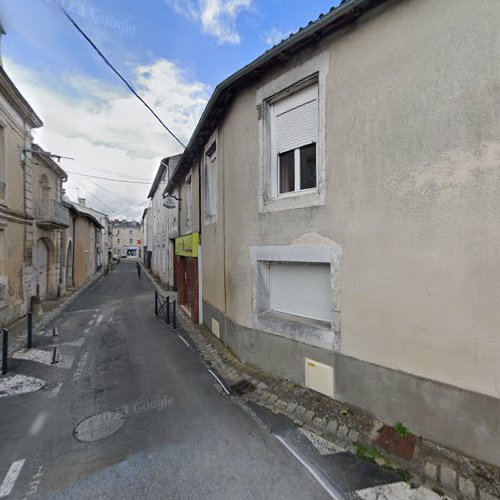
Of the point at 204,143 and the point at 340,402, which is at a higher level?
the point at 204,143

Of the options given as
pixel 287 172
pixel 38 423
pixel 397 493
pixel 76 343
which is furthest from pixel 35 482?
pixel 287 172

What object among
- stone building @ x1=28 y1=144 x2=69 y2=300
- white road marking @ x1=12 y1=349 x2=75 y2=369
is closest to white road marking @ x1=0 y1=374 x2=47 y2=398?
white road marking @ x1=12 y1=349 x2=75 y2=369

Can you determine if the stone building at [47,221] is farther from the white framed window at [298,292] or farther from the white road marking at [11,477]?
the white framed window at [298,292]

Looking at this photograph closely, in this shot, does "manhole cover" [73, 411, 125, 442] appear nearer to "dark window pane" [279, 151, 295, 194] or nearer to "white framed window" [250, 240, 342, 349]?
"white framed window" [250, 240, 342, 349]

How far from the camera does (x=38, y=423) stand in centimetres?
403

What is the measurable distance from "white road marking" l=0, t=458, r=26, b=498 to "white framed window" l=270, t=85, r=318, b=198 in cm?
503

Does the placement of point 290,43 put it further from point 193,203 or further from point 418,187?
point 193,203

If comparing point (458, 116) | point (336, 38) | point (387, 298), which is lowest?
point (387, 298)

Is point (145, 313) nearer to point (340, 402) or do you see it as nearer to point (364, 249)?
point (340, 402)

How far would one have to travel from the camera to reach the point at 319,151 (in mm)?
4438

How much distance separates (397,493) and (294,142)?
482 cm

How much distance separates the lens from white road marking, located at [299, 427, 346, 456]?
3.42 metres

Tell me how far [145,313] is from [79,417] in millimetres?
7202

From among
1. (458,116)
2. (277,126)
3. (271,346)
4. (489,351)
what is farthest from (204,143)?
(489,351)
